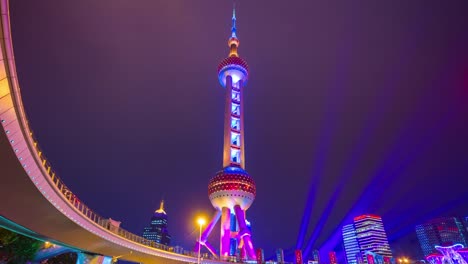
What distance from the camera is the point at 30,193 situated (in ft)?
69.4

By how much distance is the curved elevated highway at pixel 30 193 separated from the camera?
14.2 meters

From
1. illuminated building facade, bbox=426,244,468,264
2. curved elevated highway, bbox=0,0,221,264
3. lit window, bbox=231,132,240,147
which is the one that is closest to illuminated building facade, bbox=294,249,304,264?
illuminated building facade, bbox=426,244,468,264

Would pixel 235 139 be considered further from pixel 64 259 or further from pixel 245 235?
pixel 64 259

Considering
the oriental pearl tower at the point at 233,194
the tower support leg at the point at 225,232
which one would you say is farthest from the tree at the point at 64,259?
the tower support leg at the point at 225,232

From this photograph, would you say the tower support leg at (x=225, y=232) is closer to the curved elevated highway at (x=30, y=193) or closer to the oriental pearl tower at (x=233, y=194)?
the oriental pearl tower at (x=233, y=194)

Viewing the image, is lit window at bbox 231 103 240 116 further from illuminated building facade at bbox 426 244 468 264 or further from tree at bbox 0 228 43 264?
tree at bbox 0 228 43 264

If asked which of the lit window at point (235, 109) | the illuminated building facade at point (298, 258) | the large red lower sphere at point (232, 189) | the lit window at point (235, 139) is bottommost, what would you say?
the illuminated building facade at point (298, 258)

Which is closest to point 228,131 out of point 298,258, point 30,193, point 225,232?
point 225,232

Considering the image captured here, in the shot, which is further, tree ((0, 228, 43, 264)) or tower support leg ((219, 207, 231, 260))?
tower support leg ((219, 207, 231, 260))

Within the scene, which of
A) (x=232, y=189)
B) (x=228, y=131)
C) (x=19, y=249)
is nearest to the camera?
(x=19, y=249)

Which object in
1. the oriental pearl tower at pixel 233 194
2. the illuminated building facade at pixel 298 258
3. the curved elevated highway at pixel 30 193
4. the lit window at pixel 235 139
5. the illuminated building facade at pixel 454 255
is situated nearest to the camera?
the curved elevated highway at pixel 30 193

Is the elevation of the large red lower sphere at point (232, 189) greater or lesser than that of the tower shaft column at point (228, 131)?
lesser

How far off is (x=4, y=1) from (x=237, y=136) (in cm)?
7908

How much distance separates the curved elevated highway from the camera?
1423 centimetres
